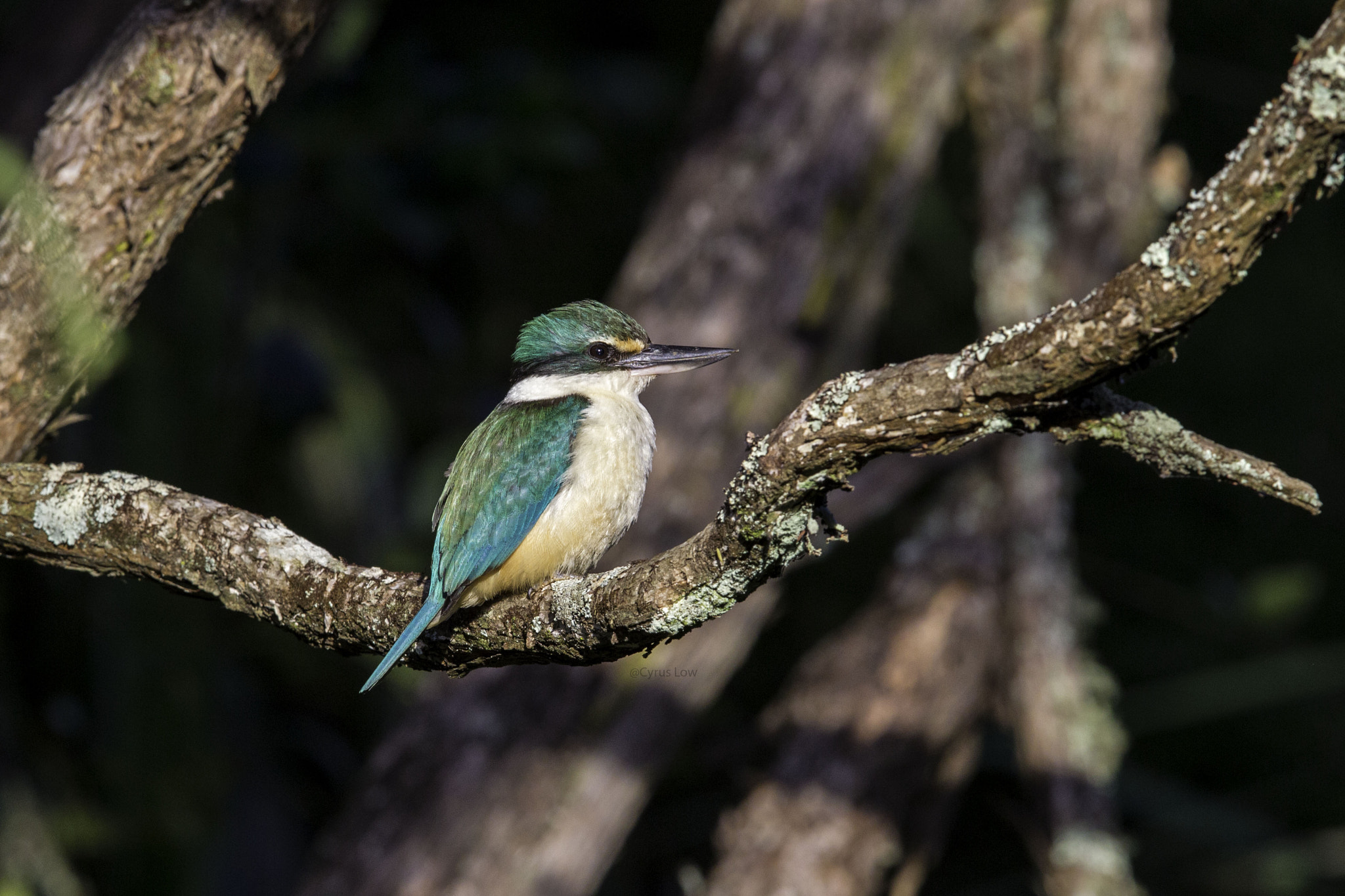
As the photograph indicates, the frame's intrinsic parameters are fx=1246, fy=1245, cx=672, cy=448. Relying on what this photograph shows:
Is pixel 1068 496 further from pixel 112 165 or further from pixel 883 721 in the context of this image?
pixel 112 165

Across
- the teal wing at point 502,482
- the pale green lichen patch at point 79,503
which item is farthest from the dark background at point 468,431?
the pale green lichen patch at point 79,503

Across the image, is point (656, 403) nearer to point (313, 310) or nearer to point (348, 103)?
point (348, 103)

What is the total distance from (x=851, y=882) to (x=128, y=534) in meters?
3.02

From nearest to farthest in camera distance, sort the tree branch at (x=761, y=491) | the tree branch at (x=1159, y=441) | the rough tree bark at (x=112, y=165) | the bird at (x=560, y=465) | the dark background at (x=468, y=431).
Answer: the tree branch at (x=761, y=491) → the tree branch at (x=1159, y=441) → the rough tree bark at (x=112, y=165) → the bird at (x=560, y=465) → the dark background at (x=468, y=431)

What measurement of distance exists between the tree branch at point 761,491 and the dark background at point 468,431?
1879mm

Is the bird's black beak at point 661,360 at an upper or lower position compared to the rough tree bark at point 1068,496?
lower

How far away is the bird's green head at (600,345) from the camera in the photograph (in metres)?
3.44

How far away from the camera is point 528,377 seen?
144 inches

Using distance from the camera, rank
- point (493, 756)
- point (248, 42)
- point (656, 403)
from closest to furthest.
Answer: point (248, 42)
point (493, 756)
point (656, 403)

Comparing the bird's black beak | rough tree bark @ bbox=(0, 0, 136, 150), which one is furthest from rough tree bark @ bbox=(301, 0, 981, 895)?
rough tree bark @ bbox=(0, 0, 136, 150)

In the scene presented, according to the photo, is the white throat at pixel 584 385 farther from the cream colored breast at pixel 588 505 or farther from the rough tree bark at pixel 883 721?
the rough tree bark at pixel 883 721

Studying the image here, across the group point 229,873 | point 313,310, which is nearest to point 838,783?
point 229,873

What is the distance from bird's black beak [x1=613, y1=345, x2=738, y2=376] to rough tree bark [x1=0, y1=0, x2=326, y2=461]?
1.19 metres

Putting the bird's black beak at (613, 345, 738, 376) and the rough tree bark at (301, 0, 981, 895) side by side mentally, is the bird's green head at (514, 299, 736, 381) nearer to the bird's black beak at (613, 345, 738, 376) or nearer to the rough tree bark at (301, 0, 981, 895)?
the bird's black beak at (613, 345, 738, 376)
